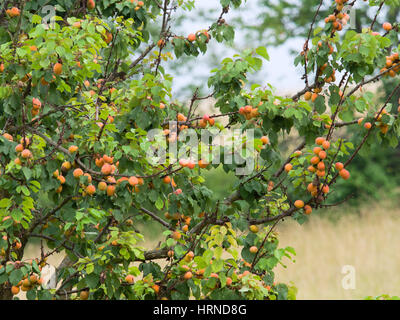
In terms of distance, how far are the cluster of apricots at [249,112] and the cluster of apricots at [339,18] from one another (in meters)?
0.84

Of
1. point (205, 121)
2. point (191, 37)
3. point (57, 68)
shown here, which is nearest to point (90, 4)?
point (191, 37)

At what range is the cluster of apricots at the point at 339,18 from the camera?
368 centimetres

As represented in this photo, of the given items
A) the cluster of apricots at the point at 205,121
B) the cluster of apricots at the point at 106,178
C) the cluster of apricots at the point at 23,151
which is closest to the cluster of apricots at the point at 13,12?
the cluster of apricots at the point at 23,151

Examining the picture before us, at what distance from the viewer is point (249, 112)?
134 inches

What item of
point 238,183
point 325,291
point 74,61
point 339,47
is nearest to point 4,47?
point 74,61

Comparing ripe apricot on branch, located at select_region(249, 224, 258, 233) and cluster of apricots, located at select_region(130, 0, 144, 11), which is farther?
cluster of apricots, located at select_region(130, 0, 144, 11)

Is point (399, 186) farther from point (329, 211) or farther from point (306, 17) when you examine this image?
point (306, 17)

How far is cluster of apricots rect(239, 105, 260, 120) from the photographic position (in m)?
3.36

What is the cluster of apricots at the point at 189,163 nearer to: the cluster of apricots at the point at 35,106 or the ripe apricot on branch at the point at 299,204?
the ripe apricot on branch at the point at 299,204

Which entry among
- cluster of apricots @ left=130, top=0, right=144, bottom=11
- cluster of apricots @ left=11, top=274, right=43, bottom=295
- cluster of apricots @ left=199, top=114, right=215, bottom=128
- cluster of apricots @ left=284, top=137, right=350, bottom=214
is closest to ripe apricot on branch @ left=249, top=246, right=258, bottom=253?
cluster of apricots @ left=284, top=137, right=350, bottom=214

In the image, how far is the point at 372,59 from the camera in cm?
323

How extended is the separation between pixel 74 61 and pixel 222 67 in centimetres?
92

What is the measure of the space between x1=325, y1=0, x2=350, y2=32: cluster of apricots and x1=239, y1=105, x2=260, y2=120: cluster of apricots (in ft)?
2.76

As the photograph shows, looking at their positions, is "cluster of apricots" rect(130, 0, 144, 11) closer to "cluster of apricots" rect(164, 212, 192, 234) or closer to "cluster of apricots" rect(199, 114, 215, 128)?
"cluster of apricots" rect(199, 114, 215, 128)
